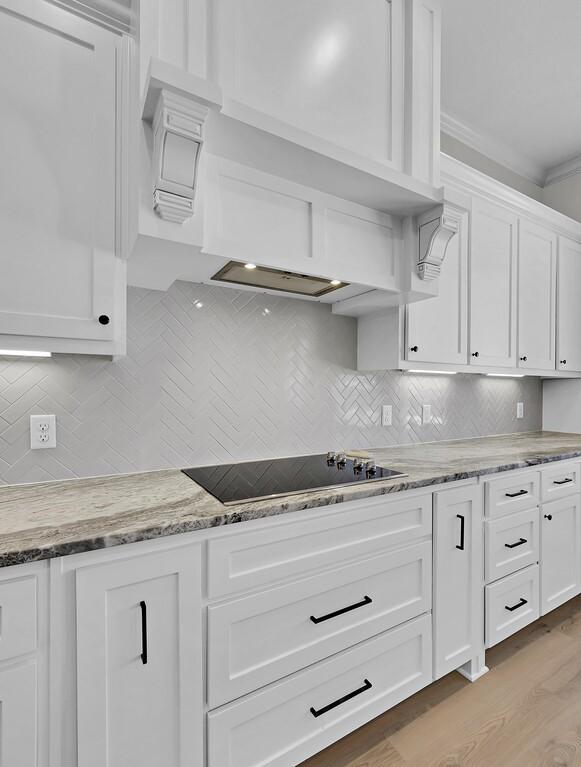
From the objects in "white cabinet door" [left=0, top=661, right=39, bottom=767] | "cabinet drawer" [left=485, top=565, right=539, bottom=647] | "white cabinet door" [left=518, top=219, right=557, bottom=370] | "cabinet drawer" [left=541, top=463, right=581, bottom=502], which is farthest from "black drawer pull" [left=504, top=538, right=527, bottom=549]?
"white cabinet door" [left=0, top=661, right=39, bottom=767]

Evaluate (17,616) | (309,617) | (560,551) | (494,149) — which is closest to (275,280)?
(309,617)

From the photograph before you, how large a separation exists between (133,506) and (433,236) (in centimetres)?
153

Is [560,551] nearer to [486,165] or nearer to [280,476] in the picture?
[280,476]

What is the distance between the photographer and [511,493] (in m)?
1.93

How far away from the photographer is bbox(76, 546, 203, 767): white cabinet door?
95 centimetres

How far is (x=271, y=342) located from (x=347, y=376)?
50 cm

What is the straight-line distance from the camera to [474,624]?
1760 mm

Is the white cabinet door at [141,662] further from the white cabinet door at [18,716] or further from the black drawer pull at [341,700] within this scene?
the black drawer pull at [341,700]

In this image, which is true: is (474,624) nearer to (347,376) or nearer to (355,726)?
(355,726)

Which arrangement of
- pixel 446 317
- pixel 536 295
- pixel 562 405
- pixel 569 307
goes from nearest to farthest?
1. pixel 446 317
2. pixel 536 295
3. pixel 569 307
4. pixel 562 405

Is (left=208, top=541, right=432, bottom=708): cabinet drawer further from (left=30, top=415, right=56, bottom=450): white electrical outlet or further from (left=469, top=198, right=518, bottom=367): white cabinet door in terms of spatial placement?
(left=469, top=198, right=518, bottom=367): white cabinet door

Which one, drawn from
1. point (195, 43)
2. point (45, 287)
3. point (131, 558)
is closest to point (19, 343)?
point (45, 287)

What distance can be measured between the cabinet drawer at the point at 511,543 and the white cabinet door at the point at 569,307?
4.48 feet

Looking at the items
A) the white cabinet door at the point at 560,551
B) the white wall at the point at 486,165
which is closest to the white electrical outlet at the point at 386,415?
the white cabinet door at the point at 560,551
